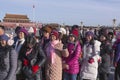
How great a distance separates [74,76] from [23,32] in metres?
1.44

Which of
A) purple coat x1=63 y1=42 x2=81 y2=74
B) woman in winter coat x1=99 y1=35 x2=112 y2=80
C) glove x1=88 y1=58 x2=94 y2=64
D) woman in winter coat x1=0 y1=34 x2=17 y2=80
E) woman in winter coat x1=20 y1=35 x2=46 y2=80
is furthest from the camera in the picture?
woman in winter coat x1=99 y1=35 x2=112 y2=80

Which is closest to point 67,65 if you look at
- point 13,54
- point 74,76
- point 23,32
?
point 74,76

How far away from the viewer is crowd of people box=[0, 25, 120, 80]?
19.6ft

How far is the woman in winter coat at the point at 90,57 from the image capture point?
7.88 m

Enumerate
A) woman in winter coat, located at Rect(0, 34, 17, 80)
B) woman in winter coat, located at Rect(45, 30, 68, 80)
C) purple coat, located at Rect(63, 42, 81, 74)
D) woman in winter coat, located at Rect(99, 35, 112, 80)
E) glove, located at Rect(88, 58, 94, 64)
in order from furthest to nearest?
woman in winter coat, located at Rect(99, 35, 112, 80) < glove, located at Rect(88, 58, 94, 64) < purple coat, located at Rect(63, 42, 81, 74) < woman in winter coat, located at Rect(45, 30, 68, 80) < woman in winter coat, located at Rect(0, 34, 17, 80)

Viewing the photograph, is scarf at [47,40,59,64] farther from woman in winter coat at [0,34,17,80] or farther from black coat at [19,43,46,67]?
woman in winter coat at [0,34,17,80]

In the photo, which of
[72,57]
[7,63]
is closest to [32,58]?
[7,63]

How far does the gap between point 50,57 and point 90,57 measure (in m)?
1.17

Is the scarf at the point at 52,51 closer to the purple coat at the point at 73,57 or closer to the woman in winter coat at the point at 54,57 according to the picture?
the woman in winter coat at the point at 54,57

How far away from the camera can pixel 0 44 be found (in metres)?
6.08

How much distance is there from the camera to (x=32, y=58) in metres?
6.62

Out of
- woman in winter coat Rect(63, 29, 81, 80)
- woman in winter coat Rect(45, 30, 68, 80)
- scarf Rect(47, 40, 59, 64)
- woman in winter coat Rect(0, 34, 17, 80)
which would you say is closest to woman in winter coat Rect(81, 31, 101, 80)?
woman in winter coat Rect(63, 29, 81, 80)

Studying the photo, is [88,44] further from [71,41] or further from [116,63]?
[116,63]

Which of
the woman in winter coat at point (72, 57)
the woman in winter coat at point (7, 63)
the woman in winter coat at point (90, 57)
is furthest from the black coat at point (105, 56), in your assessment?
the woman in winter coat at point (7, 63)
